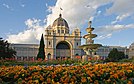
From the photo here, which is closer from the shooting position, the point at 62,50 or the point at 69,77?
the point at 69,77

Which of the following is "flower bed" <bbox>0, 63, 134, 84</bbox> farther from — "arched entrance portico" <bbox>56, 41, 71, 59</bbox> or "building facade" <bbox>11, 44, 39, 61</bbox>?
"building facade" <bbox>11, 44, 39, 61</bbox>

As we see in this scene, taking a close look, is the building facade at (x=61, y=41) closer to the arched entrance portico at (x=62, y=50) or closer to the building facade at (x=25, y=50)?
the arched entrance portico at (x=62, y=50)

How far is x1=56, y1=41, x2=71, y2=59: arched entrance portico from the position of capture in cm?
9931

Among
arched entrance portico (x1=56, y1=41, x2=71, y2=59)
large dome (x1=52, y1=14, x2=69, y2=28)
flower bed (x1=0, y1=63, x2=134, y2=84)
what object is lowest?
flower bed (x1=0, y1=63, x2=134, y2=84)

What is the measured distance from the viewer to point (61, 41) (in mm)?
99500

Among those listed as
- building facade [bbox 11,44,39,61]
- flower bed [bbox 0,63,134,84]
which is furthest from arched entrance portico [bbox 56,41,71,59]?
flower bed [bbox 0,63,134,84]

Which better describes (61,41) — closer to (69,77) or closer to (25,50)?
(25,50)

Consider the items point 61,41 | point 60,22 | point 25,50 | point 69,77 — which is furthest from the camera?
point 25,50

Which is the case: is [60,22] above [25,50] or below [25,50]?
above

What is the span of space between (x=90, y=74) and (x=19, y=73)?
1987 mm

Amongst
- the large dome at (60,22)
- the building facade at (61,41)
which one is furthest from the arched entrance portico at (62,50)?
the large dome at (60,22)

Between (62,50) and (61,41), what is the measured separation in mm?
3715

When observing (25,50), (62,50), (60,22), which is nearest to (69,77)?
(62,50)

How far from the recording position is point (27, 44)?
10631cm
